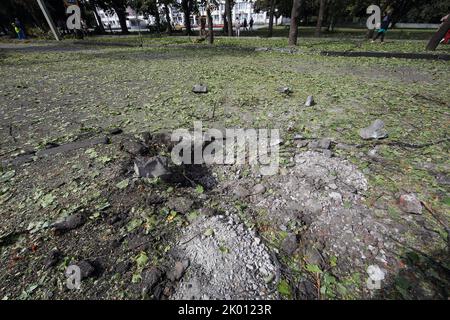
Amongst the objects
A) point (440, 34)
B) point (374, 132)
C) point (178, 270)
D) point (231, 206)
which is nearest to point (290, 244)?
point (231, 206)

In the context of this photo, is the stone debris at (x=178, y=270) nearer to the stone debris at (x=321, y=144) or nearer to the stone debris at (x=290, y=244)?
the stone debris at (x=290, y=244)

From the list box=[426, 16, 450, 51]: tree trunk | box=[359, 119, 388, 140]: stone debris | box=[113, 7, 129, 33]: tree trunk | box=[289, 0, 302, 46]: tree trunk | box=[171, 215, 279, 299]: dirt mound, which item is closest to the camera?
box=[171, 215, 279, 299]: dirt mound

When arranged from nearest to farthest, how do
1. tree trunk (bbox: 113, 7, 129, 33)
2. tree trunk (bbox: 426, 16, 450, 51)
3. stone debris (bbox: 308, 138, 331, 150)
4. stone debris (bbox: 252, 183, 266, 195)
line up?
stone debris (bbox: 252, 183, 266, 195), stone debris (bbox: 308, 138, 331, 150), tree trunk (bbox: 426, 16, 450, 51), tree trunk (bbox: 113, 7, 129, 33)

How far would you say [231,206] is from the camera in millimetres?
2268

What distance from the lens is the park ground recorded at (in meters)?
1.63

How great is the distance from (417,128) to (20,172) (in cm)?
521

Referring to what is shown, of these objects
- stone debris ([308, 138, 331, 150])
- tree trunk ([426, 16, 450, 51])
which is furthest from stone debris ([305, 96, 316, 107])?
tree trunk ([426, 16, 450, 51])

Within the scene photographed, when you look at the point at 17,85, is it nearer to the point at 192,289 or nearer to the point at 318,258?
the point at 192,289

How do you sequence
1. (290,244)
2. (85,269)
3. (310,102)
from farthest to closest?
(310,102) < (290,244) < (85,269)

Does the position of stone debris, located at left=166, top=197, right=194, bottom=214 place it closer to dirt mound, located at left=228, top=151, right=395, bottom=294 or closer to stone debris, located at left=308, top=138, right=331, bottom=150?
dirt mound, located at left=228, top=151, right=395, bottom=294

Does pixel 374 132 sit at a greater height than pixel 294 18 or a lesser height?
lesser

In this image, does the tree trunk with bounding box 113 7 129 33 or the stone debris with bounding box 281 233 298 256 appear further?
the tree trunk with bounding box 113 7 129 33

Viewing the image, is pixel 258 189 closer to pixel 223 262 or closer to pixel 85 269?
pixel 223 262
